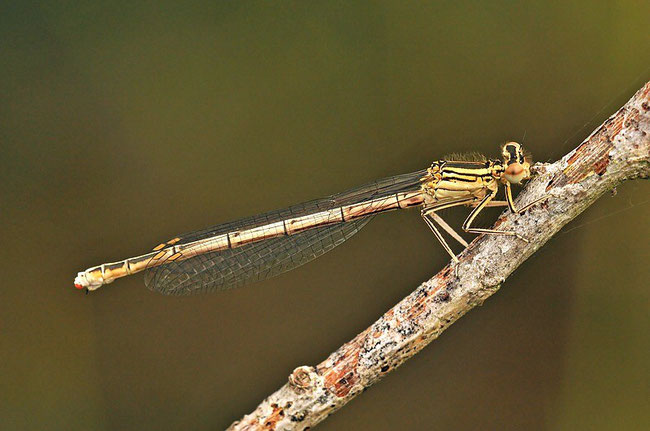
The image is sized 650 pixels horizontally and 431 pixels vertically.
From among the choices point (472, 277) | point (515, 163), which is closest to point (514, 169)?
point (515, 163)

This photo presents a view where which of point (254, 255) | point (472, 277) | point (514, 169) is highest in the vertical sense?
point (254, 255)

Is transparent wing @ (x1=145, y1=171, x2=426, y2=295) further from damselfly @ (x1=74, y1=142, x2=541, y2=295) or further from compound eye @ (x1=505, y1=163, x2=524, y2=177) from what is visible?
compound eye @ (x1=505, y1=163, x2=524, y2=177)

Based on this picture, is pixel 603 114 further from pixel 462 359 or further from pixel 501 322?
pixel 462 359

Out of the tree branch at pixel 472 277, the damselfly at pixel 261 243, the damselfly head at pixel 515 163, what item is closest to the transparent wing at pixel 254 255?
the damselfly at pixel 261 243

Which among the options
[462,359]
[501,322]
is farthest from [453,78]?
[462,359]

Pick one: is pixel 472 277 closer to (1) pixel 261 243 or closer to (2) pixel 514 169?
(2) pixel 514 169

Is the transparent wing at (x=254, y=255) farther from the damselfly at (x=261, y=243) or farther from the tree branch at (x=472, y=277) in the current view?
the tree branch at (x=472, y=277)
